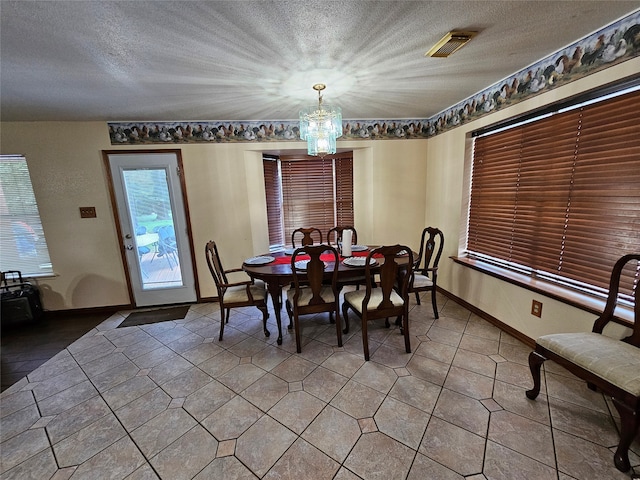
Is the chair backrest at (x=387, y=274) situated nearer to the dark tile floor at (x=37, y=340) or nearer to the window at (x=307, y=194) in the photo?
the window at (x=307, y=194)

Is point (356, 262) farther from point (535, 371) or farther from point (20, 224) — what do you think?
point (20, 224)

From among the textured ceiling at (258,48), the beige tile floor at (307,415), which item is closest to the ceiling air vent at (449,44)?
the textured ceiling at (258,48)

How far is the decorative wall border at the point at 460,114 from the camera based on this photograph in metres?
1.58

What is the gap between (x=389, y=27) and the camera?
1477 mm

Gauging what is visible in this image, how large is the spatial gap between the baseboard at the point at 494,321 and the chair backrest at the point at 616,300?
661mm

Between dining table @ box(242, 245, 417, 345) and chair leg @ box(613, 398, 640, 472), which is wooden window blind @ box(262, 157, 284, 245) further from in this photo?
chair leg @ box(613, 398, 640, 472)

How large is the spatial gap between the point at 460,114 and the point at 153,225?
153 inches

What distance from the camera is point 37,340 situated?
8.72ft

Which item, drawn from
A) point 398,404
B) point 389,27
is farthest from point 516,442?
point 389,27

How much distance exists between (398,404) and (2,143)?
4.64 meters

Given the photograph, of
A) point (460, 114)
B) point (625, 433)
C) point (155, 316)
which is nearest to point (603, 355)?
point (625, 433)

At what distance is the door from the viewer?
3082 millimetres

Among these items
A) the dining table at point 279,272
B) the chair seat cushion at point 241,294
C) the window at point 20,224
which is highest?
the window at point 20,224

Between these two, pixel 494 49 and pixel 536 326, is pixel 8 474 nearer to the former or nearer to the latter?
pixel 536 326
